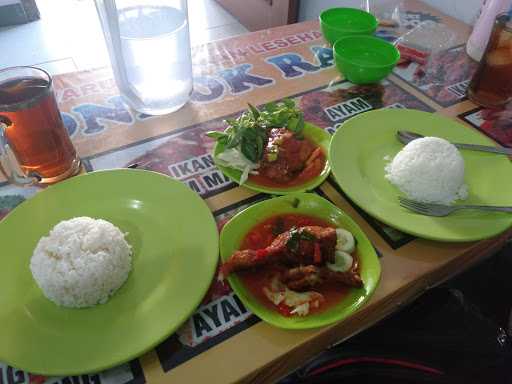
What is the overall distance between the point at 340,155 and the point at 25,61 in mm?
2671

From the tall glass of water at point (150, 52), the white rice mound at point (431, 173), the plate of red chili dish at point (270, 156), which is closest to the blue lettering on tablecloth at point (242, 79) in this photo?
the tall glass of water at point (150, 52)

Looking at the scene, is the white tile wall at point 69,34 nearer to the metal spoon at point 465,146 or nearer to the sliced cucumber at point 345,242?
the metal spoon at point 465,146

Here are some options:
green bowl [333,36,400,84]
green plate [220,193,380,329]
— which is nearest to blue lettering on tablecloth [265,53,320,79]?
green bowl [333,36,400,84]

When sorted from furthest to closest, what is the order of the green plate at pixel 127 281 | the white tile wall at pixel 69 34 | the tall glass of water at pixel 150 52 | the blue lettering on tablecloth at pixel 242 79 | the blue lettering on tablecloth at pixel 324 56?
the white tile wall at pixel 69 34 < the blue lettering on tablecloth at pixel 324 56 < the blue lettering on tablecloth at pixel 242 79 < the tall glass of water at pixel 150 52 < the green plate at pixel 127 281

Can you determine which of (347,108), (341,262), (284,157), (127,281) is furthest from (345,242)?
(347,108)

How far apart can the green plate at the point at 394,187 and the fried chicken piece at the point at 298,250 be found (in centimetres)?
15

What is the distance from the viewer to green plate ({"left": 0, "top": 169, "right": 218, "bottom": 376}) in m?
0.60

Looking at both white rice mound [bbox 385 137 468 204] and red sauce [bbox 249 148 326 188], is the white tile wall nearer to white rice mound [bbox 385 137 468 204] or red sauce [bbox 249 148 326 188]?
red sauce [bbox 249 148 326 188]

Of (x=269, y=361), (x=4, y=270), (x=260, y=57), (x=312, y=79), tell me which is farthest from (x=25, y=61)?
(x=269, y=361)

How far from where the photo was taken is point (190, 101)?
3.94 ft

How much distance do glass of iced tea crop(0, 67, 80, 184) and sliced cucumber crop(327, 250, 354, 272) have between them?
66 cm

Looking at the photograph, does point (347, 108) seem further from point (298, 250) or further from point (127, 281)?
point (127, 281)

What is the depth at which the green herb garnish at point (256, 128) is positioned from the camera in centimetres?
93

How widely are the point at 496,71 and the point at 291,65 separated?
2.07 ft
